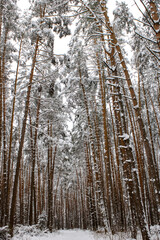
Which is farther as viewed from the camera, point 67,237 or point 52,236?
point 67,237

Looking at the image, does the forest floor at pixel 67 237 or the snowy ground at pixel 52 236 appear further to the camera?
the snowy ground at pixel 52 236

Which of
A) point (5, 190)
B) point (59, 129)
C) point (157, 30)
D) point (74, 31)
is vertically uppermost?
point (74, 31)

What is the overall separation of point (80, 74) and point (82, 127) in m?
4.27

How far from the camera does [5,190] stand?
786 cm

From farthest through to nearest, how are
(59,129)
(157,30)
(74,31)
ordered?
(59,129)
(74,31)
(157,30)

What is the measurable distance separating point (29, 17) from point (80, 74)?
14.2 feet

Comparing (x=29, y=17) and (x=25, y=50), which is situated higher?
(x=29, y=17)

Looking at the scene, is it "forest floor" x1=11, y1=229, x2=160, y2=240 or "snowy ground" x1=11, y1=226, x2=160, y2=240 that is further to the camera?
"snowy ground" x1=11, y1=226, x2=160, y2=240

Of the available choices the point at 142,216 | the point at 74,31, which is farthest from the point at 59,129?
the point at 142,216

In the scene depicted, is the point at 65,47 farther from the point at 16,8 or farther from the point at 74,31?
the point at 16,8

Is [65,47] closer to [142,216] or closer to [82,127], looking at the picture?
[82,127]

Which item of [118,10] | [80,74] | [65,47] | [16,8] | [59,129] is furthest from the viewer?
[59,129]

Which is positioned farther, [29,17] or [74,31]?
[74,31]

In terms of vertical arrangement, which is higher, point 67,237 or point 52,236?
point 52,236
